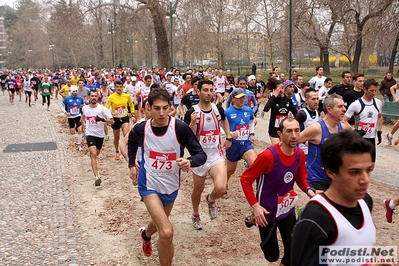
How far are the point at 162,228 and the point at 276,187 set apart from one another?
116 cm

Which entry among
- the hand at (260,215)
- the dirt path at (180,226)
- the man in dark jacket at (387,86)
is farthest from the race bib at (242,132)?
the man in dark jacket at (387,86)

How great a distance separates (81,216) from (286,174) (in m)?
4.07

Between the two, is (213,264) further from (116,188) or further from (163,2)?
(163,2)

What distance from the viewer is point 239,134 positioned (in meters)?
7.03

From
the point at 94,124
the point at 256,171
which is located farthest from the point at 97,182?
the point at 256,171

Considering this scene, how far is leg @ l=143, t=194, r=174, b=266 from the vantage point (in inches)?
166

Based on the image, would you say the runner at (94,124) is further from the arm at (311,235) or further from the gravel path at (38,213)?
the arm at (311,235)

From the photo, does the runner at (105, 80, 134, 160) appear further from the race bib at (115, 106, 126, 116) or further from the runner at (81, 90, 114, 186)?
the runner at (81, 90, 114, 186)

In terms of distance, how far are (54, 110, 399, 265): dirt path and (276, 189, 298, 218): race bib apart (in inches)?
48.2

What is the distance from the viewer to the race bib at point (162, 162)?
4.57 metres

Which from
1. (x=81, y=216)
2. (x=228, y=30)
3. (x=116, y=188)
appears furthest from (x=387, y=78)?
(x=228, y=30)

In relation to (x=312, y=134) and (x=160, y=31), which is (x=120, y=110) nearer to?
(x=312, y=134)

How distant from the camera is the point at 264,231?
165 inches

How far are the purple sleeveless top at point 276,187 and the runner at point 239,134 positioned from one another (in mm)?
2614
